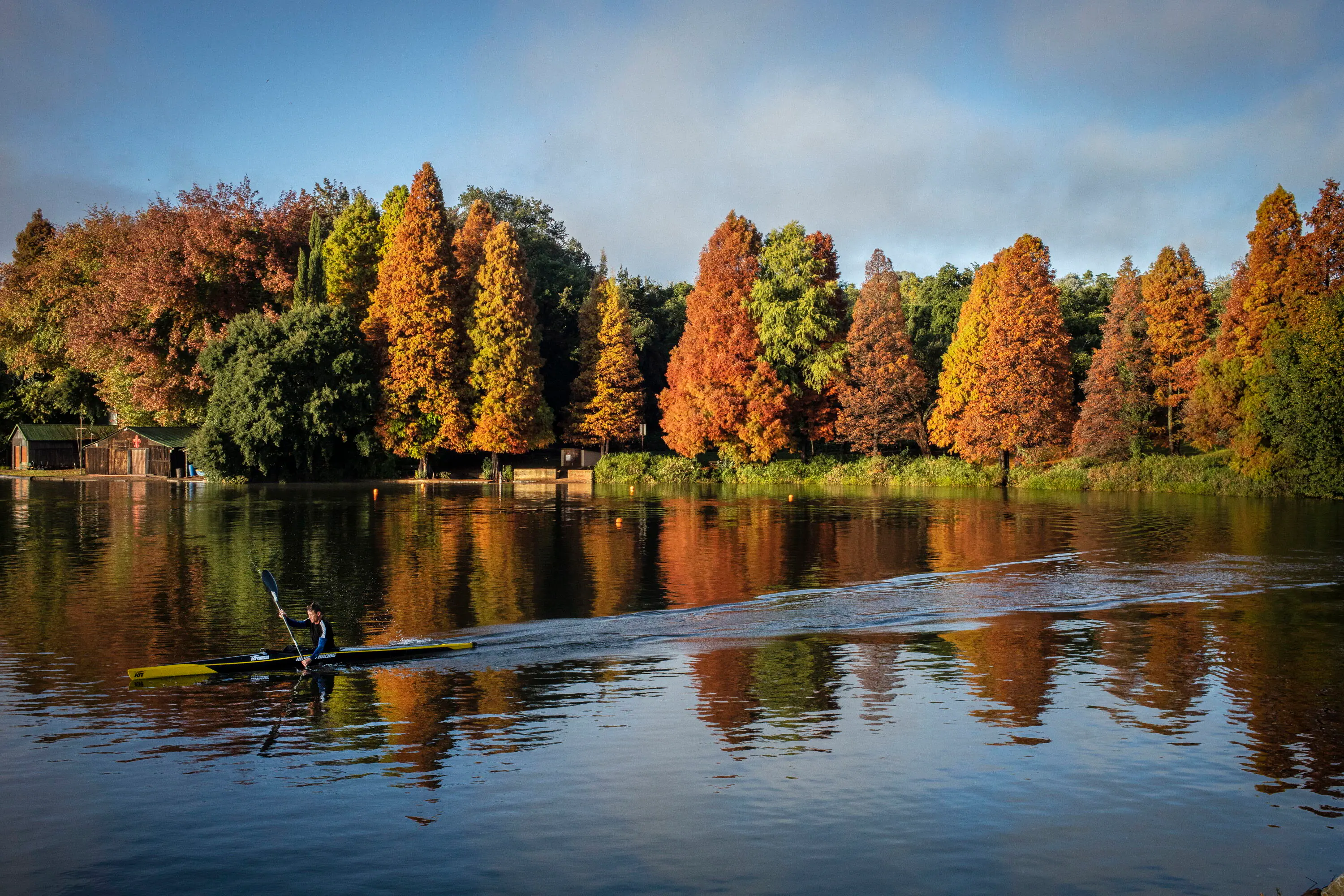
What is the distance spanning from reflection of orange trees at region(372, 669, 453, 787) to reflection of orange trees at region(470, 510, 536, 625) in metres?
4.00

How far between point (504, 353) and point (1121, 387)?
37390mm

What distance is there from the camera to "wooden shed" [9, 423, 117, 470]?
8562 centimetres

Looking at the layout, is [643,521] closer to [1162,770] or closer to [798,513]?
[798,513]

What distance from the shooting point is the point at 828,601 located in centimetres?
2222

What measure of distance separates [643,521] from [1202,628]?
24.1 m

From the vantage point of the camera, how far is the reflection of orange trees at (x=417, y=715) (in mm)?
11727

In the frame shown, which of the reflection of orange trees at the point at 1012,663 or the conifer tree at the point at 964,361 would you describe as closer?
the reflection of orange trees at the point at 1012,663

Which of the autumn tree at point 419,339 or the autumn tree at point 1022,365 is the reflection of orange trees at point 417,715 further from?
the autumn tree at point 419,339

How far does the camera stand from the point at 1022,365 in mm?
60719

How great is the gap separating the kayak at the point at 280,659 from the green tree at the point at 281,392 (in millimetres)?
45746

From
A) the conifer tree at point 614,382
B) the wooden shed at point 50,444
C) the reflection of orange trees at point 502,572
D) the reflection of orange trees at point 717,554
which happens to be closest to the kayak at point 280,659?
the reflection of orange trees at point 502,572

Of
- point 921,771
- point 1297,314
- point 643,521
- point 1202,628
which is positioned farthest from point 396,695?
point 1297,314

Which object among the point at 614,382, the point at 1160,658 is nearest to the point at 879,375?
the point at 614,382

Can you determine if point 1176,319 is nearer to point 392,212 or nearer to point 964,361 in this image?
point 964,361
